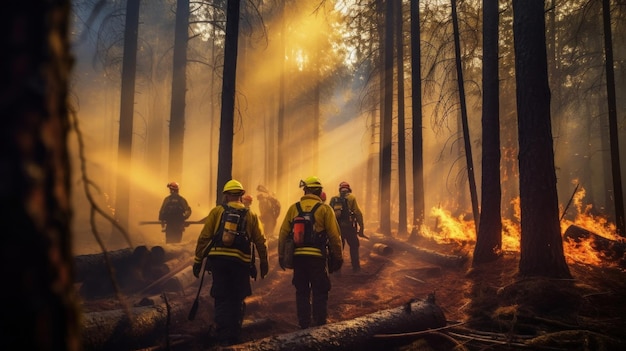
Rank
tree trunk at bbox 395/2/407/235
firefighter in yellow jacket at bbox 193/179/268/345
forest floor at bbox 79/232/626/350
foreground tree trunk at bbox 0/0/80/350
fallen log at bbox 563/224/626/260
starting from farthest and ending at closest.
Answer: tree trunk at bbox 395/2/407/235 → fallen log at bbox 563/224/626/260 → firefighter in yellow jacket at bbox 193/179/268/345 → forest floor at bbox 79/232/626/350 → foreground tree trunk at bbox 0/0/80/350

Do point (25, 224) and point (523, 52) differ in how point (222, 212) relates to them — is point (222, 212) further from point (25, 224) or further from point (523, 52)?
point (523, 52)

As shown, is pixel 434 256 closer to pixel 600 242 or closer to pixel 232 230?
pixel 600 242

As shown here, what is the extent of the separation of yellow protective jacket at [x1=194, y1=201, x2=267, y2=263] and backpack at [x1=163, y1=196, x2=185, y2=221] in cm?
575

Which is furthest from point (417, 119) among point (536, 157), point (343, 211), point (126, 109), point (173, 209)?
point (126, 109)

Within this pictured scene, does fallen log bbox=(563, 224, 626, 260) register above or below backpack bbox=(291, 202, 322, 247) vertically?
below

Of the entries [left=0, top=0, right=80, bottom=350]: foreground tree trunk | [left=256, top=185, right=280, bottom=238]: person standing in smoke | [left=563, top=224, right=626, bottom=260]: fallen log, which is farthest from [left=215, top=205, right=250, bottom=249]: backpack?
[left=563, top=224, right=626, bottom=260]: fallen log

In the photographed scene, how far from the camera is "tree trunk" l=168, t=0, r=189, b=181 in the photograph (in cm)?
1576

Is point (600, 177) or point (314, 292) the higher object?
point (600, 177)

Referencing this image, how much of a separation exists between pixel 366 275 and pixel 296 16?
1612cm

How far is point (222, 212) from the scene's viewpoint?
5398 mm

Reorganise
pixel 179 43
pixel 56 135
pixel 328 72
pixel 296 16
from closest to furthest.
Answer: pixel 56 135 < pixel 179 43 < pixel 296 16 < pixel 328 72

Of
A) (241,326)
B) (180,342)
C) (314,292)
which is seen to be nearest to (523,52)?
(314,292)

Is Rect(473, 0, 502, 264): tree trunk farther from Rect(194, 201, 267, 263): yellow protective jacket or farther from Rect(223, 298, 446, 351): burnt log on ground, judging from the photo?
Rect(194, 201, 267, 263): yellow protective jacket

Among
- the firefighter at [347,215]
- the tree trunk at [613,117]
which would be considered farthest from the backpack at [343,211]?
the tree trunk at [613,117]
